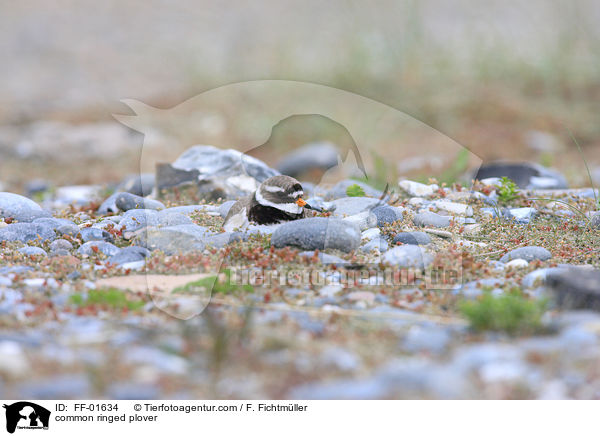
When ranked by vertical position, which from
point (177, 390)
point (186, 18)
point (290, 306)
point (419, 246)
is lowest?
point (177, 390)

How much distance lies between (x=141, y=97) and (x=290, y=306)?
8.63 meters

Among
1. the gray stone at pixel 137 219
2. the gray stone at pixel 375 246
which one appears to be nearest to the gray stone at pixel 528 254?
the gray stone at pixel 375 246

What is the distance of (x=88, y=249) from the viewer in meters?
4.46

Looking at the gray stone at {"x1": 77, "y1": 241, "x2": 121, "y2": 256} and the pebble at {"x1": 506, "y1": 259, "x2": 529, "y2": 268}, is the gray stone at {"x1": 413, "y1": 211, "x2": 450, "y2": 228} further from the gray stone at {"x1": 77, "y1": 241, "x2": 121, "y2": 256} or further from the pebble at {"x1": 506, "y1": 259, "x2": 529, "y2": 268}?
the gray stone at {"x1": 77, "y1": 241, "x2": 121, "y2": 256}

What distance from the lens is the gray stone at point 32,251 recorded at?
439 cm

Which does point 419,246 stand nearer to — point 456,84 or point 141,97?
point 456,84

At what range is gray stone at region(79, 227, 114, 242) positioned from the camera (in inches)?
186

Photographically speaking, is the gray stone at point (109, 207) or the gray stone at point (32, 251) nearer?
the gray stone at point (32, 251)

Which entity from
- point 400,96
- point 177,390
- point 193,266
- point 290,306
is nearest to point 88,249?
point 193,266

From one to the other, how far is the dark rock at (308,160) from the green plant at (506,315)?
362 cm

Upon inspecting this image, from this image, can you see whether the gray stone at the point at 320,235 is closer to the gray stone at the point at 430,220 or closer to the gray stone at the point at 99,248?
the gray stone at the point at 430,220

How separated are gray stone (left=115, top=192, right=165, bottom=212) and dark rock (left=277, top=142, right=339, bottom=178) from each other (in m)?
1.83
